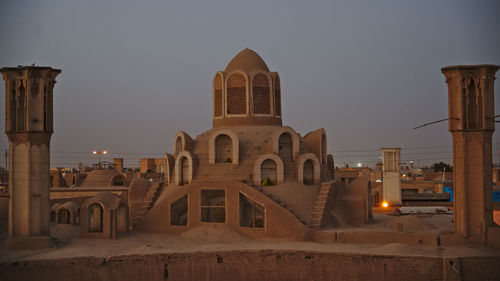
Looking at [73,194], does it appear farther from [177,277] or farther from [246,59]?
[177,277]

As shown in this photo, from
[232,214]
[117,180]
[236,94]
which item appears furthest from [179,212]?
[117,180]

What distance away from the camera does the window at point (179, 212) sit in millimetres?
31781

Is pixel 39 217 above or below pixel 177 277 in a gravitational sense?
above

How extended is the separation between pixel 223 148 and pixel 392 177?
61.5 ft

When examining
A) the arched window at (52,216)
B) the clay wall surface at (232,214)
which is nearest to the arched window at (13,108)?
the clay wall surface at (232,214)

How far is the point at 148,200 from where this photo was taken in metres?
34.3

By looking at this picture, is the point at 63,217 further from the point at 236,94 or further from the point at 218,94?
the point at 236,94

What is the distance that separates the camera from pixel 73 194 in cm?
4512

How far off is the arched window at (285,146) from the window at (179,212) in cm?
607

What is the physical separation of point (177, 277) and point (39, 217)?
25.5 ft

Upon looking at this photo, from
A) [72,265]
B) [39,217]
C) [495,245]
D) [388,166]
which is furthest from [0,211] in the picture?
[388,166]

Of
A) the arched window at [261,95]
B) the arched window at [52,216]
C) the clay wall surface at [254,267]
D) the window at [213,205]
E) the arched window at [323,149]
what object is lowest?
the clay wall surface at [254,267]

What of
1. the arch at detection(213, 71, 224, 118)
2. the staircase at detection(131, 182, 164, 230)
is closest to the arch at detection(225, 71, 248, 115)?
the arch at detection(213, 71, 224, 118)

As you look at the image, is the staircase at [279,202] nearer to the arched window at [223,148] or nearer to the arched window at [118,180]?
the arched window at [223,148]
